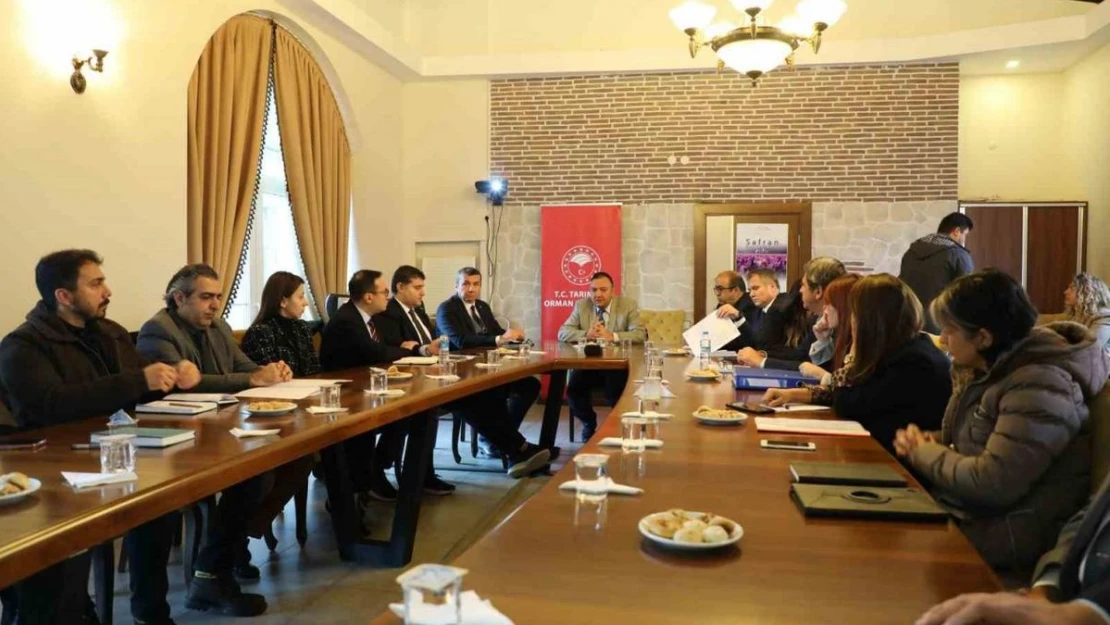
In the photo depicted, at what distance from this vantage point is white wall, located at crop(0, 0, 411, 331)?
12.4ft

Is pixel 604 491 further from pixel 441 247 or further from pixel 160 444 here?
pixel 441 247

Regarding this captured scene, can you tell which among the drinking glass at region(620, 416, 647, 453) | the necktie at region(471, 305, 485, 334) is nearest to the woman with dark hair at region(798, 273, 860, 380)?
the drinking glass at region(620, 416, 647, 453)

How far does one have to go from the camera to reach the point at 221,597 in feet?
9.21

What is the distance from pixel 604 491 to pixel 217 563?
70.9 inches

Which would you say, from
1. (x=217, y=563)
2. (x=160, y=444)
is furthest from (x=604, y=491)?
(x=217, y=563)

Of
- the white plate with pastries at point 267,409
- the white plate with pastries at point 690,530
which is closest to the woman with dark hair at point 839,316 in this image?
the white plate with pastries at point 690,530

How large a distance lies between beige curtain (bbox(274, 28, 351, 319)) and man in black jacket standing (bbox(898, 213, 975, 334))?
4437 millimetres

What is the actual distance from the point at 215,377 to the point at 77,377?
0.57 m

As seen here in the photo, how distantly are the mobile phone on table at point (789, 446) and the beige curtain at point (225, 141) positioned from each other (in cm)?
419

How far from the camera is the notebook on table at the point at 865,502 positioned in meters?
1.54

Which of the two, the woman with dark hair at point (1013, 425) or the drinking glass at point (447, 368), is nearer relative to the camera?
the woman with dark hair at point (1013, 425)

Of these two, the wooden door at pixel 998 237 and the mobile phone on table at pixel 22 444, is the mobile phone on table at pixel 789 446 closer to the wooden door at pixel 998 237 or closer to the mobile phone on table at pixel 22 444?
the mobile phone on table at pixel 22 444

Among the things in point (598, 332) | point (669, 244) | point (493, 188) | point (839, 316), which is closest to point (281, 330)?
point (598, 332)

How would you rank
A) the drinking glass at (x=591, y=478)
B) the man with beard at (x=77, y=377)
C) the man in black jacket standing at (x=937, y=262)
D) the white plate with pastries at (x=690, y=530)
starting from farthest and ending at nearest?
the man in black jacket standing at (x=937, y=262), the man with beard at (x=77, y=377), the drinking glass at (x=591, y=478), the white plate with pastries at (x=690, y=530)
